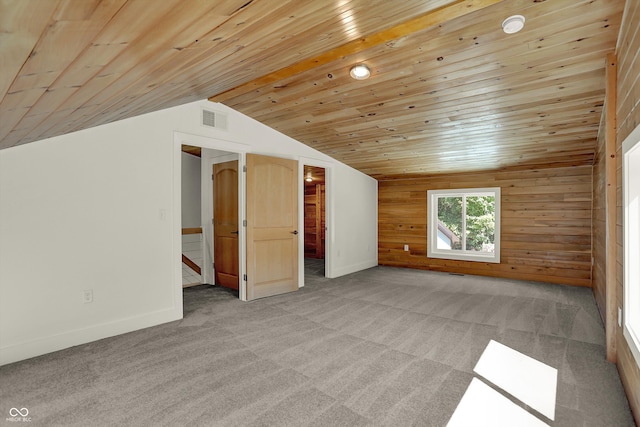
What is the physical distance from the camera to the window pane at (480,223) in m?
5.93

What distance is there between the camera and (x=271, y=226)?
4.48 m

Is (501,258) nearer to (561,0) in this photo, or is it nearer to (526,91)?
(526,91)

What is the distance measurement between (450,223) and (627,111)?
448 centimetres

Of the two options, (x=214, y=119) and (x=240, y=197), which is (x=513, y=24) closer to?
(x=214, y=119)

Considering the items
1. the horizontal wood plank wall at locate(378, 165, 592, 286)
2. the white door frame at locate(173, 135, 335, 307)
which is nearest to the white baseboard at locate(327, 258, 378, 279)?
the white door frame at locate(173, 135, 335, 307)

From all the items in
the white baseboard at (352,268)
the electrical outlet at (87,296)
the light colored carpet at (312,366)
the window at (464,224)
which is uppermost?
the window at (464,224)

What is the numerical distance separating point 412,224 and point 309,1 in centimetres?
553

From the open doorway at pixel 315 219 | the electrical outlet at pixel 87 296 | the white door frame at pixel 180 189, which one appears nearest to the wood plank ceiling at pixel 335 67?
the white door frame at pixel 180 189

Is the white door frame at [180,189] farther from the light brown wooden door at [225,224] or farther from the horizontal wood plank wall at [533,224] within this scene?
the horizontal wood plank wall at [533,224]

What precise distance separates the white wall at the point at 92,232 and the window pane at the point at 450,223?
15.1 ft

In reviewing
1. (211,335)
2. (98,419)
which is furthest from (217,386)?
(211,335)

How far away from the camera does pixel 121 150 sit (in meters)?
3.12

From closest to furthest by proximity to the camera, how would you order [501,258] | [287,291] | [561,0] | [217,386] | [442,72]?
[561,0], [217,386], [442,72], [287,291], [501,258]
